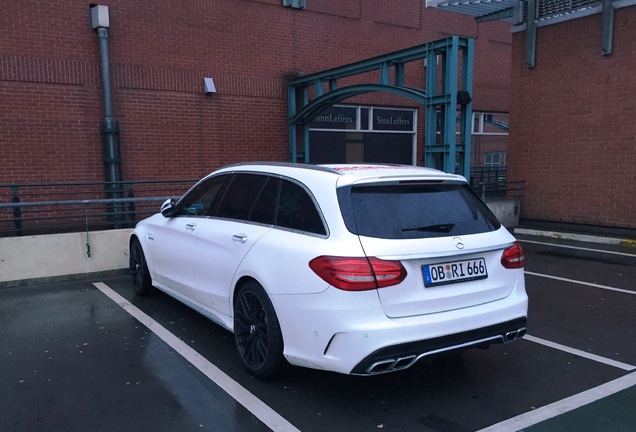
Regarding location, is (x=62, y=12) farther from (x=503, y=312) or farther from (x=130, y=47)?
(x=503, y=312)

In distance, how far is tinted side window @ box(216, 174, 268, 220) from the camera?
4.59 meters

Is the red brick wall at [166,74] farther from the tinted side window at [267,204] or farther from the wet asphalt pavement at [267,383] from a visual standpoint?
the tinted side window at [267,204]

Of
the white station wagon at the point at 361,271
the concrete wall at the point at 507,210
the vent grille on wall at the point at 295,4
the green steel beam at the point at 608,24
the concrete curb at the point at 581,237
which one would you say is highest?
the vent grille on wall at the point at 295,4

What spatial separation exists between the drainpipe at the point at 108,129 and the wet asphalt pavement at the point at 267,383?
14.9 ft

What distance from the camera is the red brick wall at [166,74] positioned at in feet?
31.8

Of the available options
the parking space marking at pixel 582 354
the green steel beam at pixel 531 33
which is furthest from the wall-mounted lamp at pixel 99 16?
the green steel beam at pixel 531 33

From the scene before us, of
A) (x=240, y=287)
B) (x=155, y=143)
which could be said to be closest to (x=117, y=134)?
(x=155, y=143)

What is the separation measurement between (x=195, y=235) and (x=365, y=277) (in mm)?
2240

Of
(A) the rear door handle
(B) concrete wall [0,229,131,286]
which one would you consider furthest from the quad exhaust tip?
(B) concrete wall [0,229,131,286]

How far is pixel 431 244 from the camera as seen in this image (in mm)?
3615

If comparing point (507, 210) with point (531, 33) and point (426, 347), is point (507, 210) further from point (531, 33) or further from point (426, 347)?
point (426, 347)

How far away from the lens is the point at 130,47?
1058 centimetres

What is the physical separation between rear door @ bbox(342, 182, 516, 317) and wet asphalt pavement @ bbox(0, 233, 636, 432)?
74 centimetres

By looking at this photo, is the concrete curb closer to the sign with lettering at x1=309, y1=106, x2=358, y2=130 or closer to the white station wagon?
the sign with lettering at x1=309, y1=106, x2=358, y2=130
